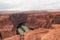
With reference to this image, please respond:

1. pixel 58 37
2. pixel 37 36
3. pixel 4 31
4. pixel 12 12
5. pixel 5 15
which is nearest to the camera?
pixel 58 37

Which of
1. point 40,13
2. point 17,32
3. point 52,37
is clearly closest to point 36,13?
point 40,13

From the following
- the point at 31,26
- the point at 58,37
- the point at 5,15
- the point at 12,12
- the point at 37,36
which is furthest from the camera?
the point at 12,12

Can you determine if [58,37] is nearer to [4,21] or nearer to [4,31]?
[4,31]

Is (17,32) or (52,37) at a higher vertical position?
(52,37)

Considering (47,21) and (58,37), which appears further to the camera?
(47,21)

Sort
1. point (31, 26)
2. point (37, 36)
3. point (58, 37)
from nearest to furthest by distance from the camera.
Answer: point (58, 37) → point (37, 36) → point (31, 26)

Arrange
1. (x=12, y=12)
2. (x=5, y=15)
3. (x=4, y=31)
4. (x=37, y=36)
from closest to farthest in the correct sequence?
(x=37, y=36), (x=4, y=31), (x=5, y=15), (x=12, y=12)

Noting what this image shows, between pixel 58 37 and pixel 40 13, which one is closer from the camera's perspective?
pixel 58 37

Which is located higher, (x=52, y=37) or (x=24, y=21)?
(x=52, y=37)

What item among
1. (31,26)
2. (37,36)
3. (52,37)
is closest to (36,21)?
(31,26)

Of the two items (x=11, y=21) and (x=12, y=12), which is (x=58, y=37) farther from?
(x=12, y=12)
